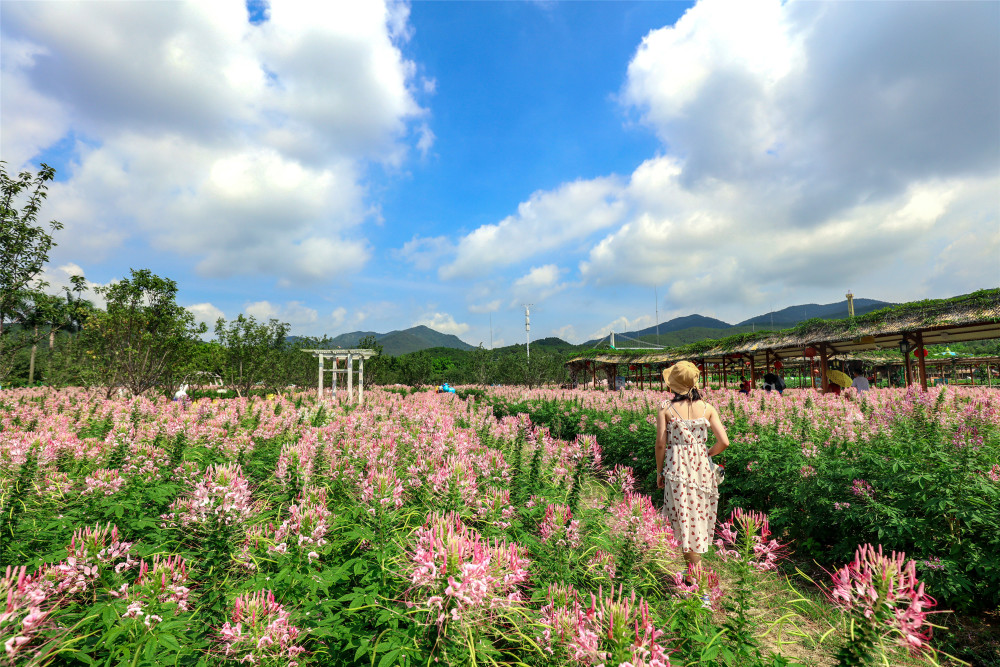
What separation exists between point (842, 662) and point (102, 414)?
10586 millimetres

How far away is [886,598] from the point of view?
1468 millimetres

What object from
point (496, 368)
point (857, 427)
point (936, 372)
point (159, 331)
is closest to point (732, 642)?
point (857, 427)

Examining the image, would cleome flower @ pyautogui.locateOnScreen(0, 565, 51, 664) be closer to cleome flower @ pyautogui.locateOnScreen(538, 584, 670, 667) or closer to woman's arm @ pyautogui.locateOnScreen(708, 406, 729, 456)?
cleome flower @ pyautogui.locateOnScreen(538, 584, 670, 667)

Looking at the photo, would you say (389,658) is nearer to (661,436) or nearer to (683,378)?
(661,436)

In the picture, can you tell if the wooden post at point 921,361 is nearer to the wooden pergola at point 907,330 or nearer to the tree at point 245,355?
the wooden pergola at point 907,330

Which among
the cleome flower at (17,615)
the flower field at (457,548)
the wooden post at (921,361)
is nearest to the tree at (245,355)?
the flower field at (457,548)

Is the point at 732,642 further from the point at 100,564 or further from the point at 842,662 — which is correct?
the point at 100,564

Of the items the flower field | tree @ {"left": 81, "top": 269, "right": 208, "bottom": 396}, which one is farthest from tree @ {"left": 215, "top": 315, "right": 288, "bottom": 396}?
the flower field

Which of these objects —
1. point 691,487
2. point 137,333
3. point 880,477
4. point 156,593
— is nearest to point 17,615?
point 156,593

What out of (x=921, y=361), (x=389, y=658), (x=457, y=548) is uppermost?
(x=921, y=361)

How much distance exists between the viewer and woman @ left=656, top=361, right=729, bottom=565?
12.9 feet

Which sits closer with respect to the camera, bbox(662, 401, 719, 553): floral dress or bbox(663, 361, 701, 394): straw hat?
bbox(662, 401, 719, 553): floral dress

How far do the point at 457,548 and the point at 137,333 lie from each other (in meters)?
14.8

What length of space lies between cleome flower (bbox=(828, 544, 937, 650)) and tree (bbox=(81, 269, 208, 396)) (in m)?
15.2
